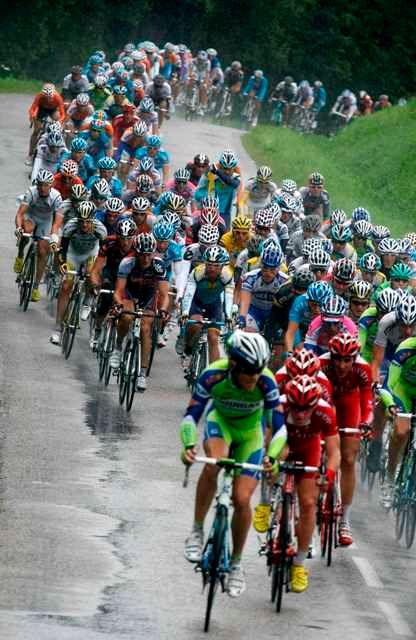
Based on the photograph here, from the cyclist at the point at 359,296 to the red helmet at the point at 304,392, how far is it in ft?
16.0

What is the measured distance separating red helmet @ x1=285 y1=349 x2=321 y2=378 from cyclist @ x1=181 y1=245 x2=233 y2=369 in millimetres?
6228

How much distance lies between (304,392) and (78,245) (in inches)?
383

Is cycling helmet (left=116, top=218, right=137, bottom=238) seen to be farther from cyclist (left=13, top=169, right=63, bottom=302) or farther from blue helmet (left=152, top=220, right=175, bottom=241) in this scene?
cyclist (left=13, top=169, right=63, bottom=302)

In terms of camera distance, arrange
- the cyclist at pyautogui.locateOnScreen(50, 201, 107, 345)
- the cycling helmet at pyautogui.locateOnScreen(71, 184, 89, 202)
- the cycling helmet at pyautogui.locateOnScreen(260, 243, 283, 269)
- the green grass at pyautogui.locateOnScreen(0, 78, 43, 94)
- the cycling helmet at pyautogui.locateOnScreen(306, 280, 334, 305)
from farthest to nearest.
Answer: the green grass at pyautogui.locateOnScreen(0, 78, 43, 94), the cycling helmet at pyautogui.locateOnScreen(71, 184, 89, 202), the cyclist at pyautogui.locateOnScreen(50, 201, 107, 345), the cycling helmet at pyautogui.locateOnScreen(260, 243, 283, 269), the cycling helmet at pyautogui.locateOnScreen(306, 280, 334, 305)

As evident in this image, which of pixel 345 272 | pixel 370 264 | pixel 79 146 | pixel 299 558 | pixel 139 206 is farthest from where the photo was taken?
pixel 79 146

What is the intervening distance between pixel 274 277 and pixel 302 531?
667 cm

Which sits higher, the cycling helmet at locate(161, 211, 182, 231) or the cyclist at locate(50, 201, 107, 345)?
the cycling helmet at locate(161, 211, 182, 231)

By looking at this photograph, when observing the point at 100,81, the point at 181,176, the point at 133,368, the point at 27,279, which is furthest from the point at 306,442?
the point at 100,81

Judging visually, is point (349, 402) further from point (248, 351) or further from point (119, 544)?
point (248, 351)

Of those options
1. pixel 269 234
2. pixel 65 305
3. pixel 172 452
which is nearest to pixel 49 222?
pixel 65 305

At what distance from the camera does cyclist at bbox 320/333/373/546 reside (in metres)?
12.6

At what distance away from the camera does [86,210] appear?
20.1 m

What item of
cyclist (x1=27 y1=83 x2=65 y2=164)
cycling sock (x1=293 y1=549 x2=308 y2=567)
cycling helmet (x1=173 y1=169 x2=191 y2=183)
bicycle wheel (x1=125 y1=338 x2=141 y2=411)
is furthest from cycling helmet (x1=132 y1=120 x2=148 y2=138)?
cycling sock (x1=293 y1=549 x2=308 y2=567)

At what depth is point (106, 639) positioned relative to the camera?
32.3ft
